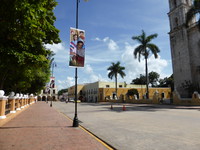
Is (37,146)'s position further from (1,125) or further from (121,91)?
(121,91)

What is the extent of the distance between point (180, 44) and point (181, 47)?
2.60ft

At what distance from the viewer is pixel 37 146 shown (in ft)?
18.2

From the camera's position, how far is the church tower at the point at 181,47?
37438mm

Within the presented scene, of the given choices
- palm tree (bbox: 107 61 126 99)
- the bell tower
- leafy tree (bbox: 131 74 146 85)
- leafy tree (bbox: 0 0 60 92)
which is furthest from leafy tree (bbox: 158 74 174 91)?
leafy tree (bbox: 0 0 60 92)

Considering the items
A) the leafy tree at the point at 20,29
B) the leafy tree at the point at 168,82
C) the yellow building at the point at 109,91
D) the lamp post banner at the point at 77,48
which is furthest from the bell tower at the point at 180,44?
the leafy tree at the point at 20,29

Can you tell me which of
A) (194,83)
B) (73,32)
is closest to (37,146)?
(73,32)

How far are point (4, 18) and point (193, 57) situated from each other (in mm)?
39820

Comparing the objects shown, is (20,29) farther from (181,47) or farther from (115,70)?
(115,70)

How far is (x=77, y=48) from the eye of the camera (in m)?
10.5

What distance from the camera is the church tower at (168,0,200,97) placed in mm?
37438

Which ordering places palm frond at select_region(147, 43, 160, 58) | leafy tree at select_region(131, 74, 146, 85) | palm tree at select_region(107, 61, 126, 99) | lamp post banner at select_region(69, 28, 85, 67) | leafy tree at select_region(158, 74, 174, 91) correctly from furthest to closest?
1. leafy tree at select_region(131, 74, 146, 85)
2. leafy tree at select_region(158, 74, 174, 91)
3. palm tree at select_region(107, 61, 126, 99)
4. palm frond at select_region(147, 43, 160, 58)
5. lamp post banner at select_region(69, 28, 85, 67)

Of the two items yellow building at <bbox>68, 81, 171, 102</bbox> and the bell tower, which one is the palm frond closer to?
the bell tower

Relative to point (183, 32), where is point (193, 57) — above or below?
below

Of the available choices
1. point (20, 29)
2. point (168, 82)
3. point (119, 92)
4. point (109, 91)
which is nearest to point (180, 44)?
point (119, 92)
